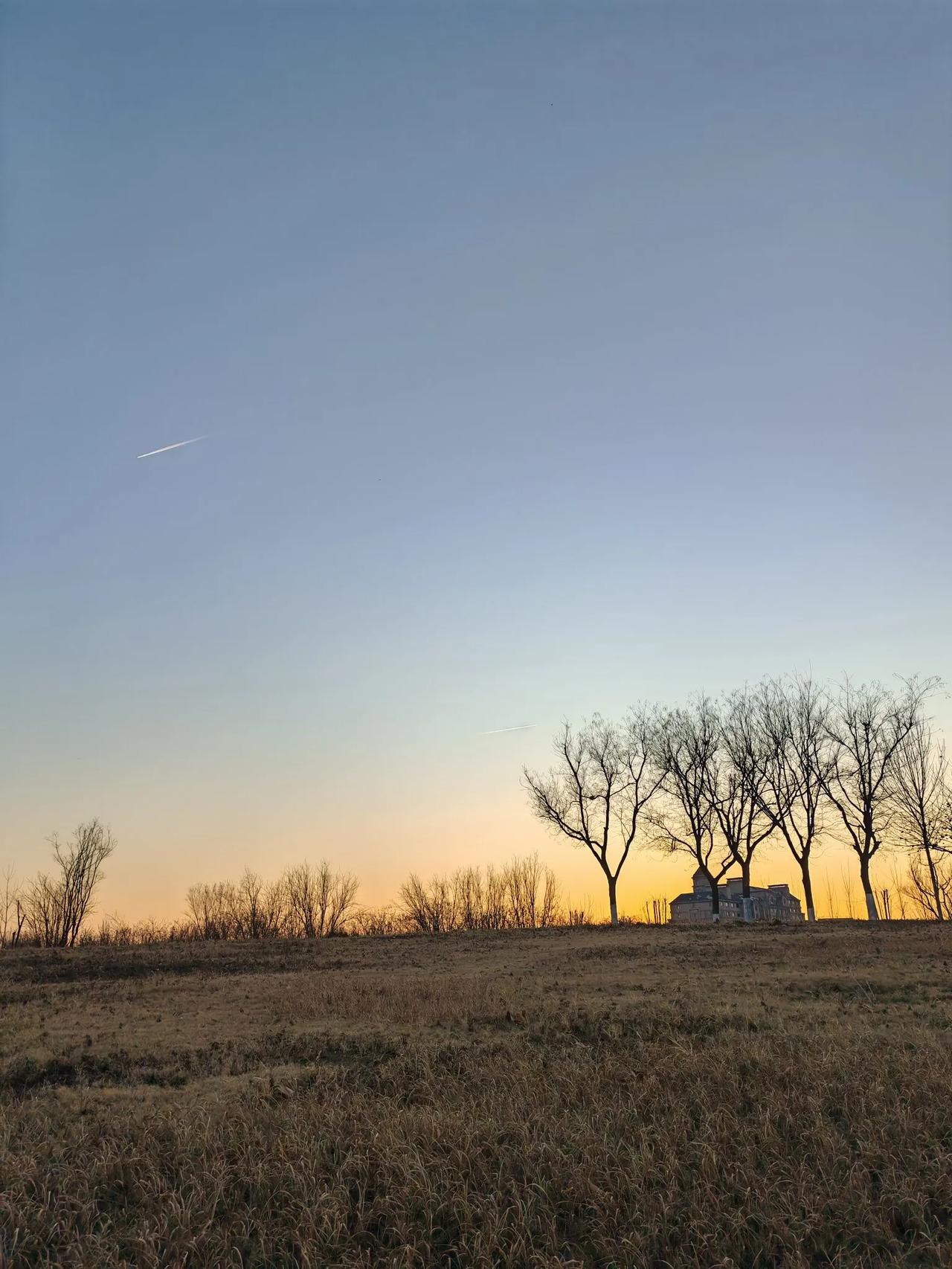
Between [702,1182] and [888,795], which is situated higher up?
[888,795]

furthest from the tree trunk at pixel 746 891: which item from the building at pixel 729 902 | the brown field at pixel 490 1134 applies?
the building at pixel 729 902

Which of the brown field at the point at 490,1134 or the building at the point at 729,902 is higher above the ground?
Result: the brown field at the point at 490,1134

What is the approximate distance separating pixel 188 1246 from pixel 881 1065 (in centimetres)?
898

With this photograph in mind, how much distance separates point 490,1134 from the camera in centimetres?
966

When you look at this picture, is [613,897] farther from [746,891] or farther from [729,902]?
[729,902]

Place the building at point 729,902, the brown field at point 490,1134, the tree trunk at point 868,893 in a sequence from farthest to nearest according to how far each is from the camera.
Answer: the building at point 729,902 < the tree trunk at point 868,893 < the brown field at point 490,1134

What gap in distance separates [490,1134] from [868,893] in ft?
145

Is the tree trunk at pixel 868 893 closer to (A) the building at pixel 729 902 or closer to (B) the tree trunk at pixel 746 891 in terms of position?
(B) the tree trunk at pixel 746 891

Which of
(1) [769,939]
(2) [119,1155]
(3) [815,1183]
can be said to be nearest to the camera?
(3) [815,1183]

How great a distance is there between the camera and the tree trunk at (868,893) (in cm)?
4562

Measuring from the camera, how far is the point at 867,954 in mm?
27047

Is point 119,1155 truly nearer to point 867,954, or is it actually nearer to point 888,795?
point 867,954

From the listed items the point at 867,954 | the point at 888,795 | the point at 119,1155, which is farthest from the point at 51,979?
A: the point at 888,795

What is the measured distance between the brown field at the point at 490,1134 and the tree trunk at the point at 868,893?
95.0 ft
